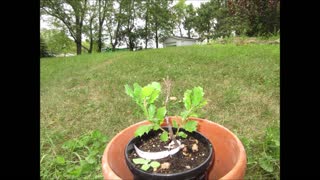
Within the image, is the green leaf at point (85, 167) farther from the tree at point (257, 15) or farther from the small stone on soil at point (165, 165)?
the tree at point (257, 15)

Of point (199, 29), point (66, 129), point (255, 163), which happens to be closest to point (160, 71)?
point (66, 129)

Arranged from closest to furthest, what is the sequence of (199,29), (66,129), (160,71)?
(66,129)
(160,71)
(199,29)

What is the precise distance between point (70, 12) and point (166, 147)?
20.8 m

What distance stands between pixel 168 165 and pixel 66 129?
1830 millimetres

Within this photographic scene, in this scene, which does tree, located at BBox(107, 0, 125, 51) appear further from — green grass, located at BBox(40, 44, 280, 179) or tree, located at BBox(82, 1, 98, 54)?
green grass, located at BBox(40, 44, 280, 179)

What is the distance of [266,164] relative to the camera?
5.11 ft

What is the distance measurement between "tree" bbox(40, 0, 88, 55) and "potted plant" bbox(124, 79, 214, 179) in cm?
1955

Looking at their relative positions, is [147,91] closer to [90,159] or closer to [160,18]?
[90,159]

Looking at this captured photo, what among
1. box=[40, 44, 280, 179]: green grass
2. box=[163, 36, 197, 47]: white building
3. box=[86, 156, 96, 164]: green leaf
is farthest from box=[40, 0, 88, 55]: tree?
box=[86, 156, 96, 164]: green leaf

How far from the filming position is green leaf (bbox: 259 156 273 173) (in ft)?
4.96

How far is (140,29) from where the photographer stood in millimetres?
25391

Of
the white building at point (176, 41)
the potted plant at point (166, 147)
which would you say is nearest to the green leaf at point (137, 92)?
the potted plant at point (166, 147)

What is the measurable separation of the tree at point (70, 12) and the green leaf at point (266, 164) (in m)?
19.6
